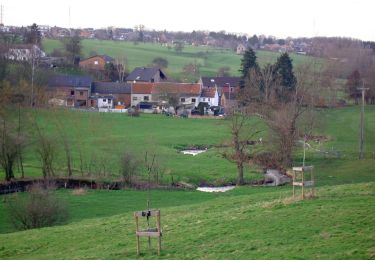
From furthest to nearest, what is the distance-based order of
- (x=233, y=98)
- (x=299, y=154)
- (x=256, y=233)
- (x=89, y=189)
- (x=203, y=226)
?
(x=233, y=98)
(x=299, y=154)
(x=89, y=189)
(x=203, y=226)
(x=256, y=233)

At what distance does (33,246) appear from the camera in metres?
20.2

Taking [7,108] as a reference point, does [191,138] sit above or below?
below

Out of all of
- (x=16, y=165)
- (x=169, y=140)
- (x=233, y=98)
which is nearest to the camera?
(x=16, y=165)

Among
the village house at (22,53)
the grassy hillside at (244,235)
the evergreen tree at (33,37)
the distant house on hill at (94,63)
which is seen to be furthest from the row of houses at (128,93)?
the grassy hillside at (244,235)

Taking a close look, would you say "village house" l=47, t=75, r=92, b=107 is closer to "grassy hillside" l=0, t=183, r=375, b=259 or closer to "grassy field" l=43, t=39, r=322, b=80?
"grassy field" l=43, t=39, r=322, b=80

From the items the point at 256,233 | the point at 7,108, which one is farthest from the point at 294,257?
the point at 7,108

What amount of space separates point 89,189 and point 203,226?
20344mm

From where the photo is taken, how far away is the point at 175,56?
13925cm

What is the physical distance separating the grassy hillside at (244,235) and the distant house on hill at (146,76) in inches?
2965

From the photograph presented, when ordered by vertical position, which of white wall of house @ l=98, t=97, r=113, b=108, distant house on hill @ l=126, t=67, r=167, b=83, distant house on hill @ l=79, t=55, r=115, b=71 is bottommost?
white wall of house @ l=98, t=97, r=113, b=108

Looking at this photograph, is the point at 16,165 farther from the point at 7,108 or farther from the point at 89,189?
the point at 89,189

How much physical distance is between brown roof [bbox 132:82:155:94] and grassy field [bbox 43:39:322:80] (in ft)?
70.8

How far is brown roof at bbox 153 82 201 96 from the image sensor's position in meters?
83.8

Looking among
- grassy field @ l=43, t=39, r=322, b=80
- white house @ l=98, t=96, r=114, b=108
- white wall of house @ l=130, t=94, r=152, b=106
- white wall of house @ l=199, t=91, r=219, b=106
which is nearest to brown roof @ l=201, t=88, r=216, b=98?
white wall of house @ l=199, t=91, r=219, b=106
